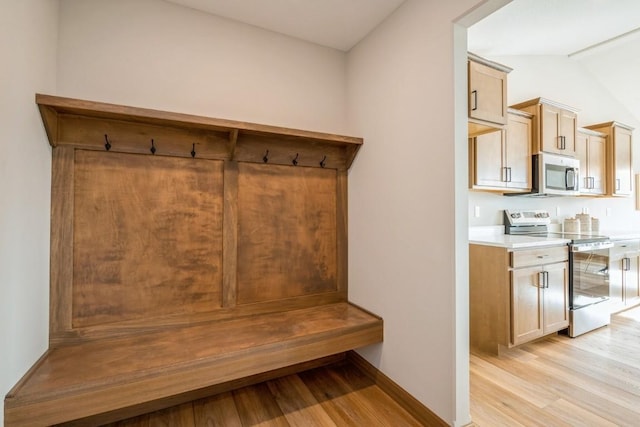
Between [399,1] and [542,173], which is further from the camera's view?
[542,173]

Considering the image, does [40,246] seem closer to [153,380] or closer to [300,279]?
[153,380]

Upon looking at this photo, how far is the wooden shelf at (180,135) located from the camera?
1497 millimetres

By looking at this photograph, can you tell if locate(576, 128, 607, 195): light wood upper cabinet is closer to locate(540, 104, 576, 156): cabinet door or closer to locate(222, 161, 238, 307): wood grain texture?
locate(540, 104, 576, 156): cabinet door

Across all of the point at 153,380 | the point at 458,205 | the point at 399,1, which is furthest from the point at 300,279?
the point at 399,1

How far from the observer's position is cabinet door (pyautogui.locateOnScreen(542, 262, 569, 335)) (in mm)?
2510

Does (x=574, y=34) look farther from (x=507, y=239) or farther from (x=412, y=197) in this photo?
(x=412, y=197)

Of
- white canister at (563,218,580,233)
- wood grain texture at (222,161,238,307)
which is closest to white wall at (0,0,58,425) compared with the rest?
wood grain texture at (222,161,238,307)

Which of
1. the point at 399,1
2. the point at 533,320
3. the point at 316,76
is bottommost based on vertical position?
the point at 533,320

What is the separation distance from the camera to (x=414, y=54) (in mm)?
1707

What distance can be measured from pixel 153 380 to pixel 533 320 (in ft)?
9.25

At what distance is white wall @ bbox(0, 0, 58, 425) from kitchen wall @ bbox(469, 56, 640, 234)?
3.35 meters

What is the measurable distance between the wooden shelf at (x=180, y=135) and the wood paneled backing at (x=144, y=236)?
0.08 m

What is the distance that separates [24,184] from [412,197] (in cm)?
194

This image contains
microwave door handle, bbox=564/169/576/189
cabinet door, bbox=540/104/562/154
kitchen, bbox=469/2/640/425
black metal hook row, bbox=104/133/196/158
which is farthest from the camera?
microwave door handle, bbox=564/169/576/189
